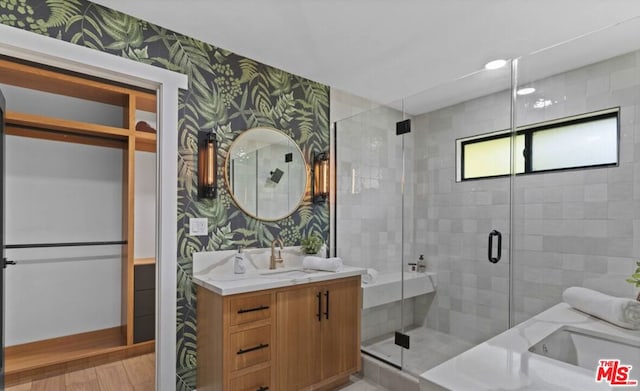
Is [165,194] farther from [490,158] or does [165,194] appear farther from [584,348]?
[584,348]

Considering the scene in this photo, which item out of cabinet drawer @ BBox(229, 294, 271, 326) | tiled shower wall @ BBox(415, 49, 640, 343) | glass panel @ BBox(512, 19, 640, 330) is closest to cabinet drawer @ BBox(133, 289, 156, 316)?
cabinet drawer @ BBox(229, 294, 271, 326)

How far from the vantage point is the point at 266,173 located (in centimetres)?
276

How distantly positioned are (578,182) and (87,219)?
13.0 feet

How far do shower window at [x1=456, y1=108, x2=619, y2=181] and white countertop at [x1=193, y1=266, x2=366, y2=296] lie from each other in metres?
1.22

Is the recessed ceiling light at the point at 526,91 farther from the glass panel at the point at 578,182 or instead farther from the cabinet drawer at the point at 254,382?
the cabinet drawer at the point at 254,382

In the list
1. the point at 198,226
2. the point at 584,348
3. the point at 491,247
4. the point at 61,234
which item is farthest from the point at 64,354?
the point at 584,348

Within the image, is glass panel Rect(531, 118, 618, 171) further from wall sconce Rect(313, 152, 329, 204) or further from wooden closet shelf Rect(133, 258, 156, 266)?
wooden closet shelf Rect(133, 258, 156, 266)

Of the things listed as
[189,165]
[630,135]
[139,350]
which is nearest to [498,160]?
[630,135]

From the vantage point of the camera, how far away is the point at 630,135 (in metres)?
1.73

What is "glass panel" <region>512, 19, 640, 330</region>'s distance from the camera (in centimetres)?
175

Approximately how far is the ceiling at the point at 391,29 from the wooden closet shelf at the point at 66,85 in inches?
44.4

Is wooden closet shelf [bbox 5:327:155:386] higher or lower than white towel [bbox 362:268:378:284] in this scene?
lower

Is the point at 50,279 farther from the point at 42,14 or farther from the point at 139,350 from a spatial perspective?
the point at 42,14

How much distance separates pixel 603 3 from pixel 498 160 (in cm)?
103
